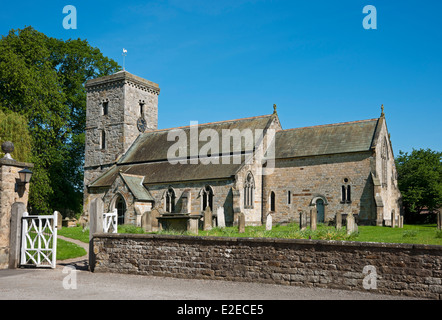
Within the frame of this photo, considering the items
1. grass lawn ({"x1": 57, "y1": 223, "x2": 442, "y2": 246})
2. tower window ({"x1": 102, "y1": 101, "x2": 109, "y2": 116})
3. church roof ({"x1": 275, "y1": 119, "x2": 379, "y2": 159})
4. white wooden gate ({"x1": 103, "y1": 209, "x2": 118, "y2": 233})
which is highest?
tower window ({"x1": 102, "y1": 101, "x2": 109, "y2": 116})

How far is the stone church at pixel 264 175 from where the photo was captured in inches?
1221

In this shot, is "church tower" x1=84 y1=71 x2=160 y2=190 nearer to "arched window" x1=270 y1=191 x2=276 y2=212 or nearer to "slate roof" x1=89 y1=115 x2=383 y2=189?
"slate roof" x1=89 y1=115 x2=383 y2=189

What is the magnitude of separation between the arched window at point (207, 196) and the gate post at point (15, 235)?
63.3 feet

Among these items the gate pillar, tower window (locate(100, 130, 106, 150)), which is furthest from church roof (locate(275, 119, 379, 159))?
the gate pillar

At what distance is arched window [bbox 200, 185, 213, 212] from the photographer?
107ft

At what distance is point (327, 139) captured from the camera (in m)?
33.1

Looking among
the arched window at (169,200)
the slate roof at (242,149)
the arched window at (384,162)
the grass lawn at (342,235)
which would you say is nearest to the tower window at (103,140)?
the slate roof at (242,149)

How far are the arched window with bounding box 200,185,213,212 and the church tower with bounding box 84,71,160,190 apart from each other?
1163 centimetres

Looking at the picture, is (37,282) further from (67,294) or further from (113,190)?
(113,190)

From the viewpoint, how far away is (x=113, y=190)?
33438 mm

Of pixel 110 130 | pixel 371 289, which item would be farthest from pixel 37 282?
pixel 110 130

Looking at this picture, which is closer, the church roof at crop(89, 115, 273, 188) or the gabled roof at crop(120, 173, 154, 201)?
the gabled roof at crop(120, 173, 154, 201)

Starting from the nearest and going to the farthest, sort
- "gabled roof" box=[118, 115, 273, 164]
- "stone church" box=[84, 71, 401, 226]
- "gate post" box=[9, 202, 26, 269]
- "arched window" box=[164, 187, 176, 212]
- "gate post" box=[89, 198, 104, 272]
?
1. "gate post" box=[89, 198, 104, 272]
2. "gate post" box=[9, 202, 26, 269]
3. "stone church" box=[84, 71, 401, 226]
4. "arched window" box=[164, 187, 176, 212]
5. "gabled roof" box=[118, 115, 273, 164]
